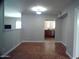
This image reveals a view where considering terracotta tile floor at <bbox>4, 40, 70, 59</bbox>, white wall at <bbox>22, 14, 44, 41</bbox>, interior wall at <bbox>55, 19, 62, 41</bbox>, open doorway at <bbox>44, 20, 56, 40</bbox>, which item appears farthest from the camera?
open doorway at <bbox>44, 20, 56, 40</bbox>

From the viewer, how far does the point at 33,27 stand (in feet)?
28.8

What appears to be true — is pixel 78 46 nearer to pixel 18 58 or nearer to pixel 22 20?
pixel 18 58

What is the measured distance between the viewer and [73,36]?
4.18m

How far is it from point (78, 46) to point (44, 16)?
16.4 ft

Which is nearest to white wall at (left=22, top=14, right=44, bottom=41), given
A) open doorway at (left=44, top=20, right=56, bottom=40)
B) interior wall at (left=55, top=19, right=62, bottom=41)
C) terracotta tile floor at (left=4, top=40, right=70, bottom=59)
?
interior wall at (left=55, top=19, right=62, bottom=41)

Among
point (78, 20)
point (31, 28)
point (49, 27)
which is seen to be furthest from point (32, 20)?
point (78, 20)

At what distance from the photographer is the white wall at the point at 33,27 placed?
8688 mm

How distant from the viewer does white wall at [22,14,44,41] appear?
869 cm

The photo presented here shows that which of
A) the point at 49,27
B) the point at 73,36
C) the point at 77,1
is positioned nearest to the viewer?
the point at 77,1

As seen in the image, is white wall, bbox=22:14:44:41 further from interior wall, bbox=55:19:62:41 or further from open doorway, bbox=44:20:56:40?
open doorway, bbox=44:20:56:40

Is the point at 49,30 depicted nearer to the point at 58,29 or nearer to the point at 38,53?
the point at 58,29

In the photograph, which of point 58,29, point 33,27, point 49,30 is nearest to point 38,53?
point 33,27

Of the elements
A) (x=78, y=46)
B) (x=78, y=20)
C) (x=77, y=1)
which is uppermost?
(x=77, y=1)

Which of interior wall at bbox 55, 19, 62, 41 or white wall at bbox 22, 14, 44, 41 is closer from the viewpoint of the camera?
white wall at bbox 22, 14, 44, 41
